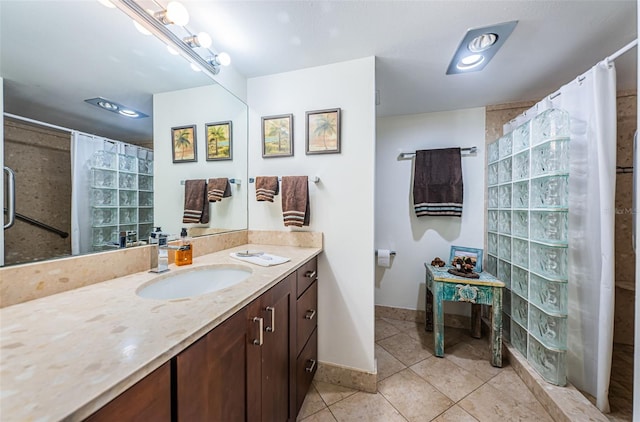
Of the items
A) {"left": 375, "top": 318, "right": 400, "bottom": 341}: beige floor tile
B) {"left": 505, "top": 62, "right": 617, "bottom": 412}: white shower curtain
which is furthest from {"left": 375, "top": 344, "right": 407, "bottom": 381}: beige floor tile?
{"left": 505, "top": 62, "right": 617, "bottom": 412}: white shower curtain

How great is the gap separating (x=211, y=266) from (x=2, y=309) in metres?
0.61

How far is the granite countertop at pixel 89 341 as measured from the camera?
0.35 m

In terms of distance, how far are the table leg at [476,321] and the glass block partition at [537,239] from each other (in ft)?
0.64

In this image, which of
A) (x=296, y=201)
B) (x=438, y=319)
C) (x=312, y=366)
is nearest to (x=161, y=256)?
(x=296, y=201)

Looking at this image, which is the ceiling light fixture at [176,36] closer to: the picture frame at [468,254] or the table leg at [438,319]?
the table leg at [438,319]

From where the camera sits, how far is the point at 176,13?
3.12 feet

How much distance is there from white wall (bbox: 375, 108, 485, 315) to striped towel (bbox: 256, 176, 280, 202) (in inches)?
49.6

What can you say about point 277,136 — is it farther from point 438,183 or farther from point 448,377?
point 448,377

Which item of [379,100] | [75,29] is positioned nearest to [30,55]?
[75,29]

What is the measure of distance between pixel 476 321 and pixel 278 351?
6.33 ft

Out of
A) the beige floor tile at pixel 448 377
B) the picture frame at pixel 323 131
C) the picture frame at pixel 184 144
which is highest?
the picture frame at pixel 323 131

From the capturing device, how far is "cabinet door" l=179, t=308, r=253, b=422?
20.9 inches

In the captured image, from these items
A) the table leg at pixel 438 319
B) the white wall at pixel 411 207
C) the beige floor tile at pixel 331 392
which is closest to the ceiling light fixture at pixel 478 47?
the white wall at pixel 411 207

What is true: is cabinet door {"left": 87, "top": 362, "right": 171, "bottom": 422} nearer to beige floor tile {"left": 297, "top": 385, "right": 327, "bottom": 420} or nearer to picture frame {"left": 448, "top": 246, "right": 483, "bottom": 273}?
beige floor tile {"left": 297, "top": 385, "right": 327, "bottom": 420}
